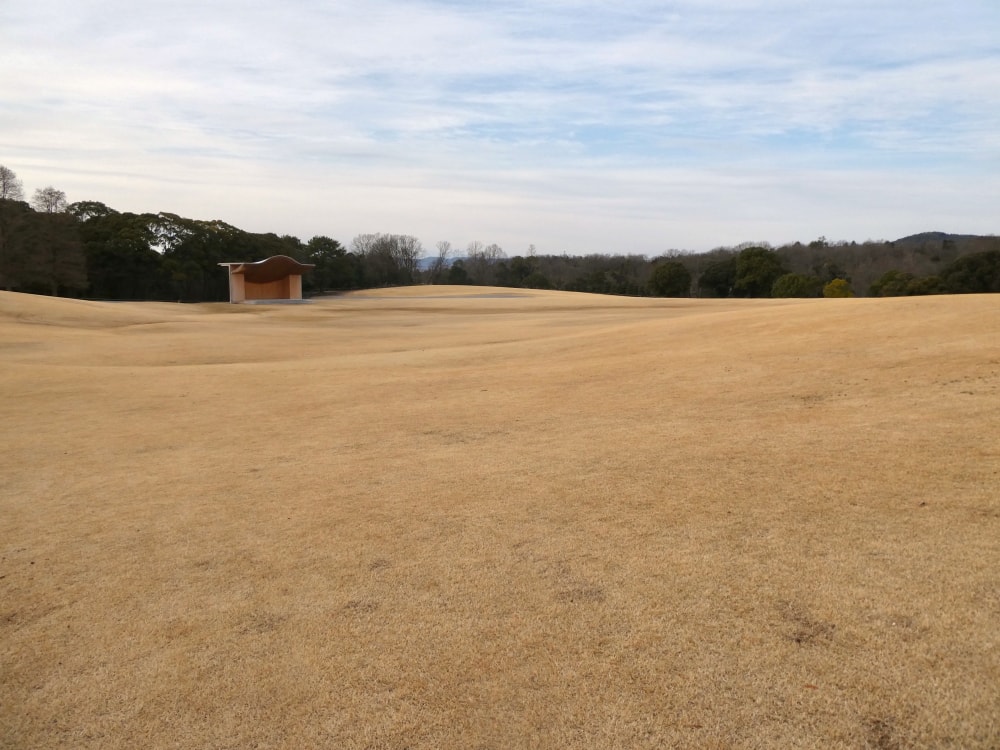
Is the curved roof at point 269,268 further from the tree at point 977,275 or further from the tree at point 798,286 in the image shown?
the tree at point 977,275

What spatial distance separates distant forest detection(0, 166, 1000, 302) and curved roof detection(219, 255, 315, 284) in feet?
31.5

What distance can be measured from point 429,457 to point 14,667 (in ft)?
14.7

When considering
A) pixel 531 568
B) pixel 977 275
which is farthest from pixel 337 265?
pixel 531 568

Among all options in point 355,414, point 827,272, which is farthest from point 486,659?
point 827,272

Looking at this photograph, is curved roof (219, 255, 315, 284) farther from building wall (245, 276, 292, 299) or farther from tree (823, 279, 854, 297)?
tree (823, 279, 854, 297)

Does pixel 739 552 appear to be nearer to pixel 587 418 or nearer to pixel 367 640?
pixel 367 640

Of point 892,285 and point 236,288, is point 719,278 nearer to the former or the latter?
point 892,285

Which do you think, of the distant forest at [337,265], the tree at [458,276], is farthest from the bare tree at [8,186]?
the tree at [458,276]

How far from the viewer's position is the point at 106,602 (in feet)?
15.8

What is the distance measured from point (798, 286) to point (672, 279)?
1401 cm

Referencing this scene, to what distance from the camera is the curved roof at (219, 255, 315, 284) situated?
49.7 meters

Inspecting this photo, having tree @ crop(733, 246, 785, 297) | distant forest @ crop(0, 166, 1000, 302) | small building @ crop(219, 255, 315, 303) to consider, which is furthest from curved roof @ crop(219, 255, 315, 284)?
tree @ crop(733, 246, 785, 297)

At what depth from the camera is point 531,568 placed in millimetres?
4922

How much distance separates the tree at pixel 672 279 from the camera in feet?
212
